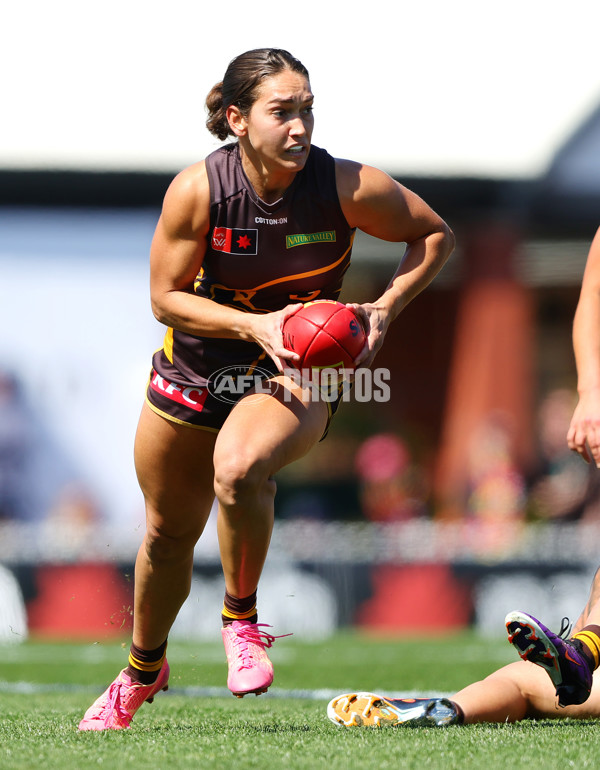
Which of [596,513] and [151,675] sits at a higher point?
[151,675]

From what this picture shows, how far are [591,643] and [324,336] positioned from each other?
1451 millimetres

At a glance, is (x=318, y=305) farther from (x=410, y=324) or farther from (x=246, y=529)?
(x=410, y=324)

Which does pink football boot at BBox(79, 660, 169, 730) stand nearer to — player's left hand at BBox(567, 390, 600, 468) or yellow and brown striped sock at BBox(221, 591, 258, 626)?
yellow and brown striped sock at BBox(221, 591, 258, 626)

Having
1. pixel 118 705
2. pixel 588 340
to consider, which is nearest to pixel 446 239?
pixel 588 340

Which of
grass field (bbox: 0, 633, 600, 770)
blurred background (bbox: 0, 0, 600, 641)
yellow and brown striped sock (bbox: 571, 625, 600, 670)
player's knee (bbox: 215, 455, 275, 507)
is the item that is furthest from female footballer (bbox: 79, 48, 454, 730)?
blurred background (bbox: 0, 0, 600, 641)

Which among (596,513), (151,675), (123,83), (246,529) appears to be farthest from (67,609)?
(123,83)

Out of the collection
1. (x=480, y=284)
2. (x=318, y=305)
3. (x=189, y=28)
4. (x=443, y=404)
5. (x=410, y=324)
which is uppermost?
(x=189, y=28)

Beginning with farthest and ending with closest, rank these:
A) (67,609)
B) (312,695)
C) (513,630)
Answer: (67,609) → (312,695) → (513,630)

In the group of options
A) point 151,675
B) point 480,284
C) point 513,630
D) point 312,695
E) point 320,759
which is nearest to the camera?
point 320,759

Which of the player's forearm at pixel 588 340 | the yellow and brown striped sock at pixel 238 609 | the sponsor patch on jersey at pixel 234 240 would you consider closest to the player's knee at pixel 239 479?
the yellow and brown striped sock at pixel 238 609

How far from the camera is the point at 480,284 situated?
1672 centimetres

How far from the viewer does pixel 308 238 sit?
14.7 ft

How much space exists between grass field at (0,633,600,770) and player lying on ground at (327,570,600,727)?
0.27ft

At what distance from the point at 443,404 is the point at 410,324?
1516mm
